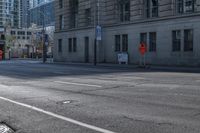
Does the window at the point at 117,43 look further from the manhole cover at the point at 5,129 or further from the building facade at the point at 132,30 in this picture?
the manhole cover at the point at 5,129

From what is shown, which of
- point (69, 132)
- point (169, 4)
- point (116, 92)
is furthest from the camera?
point (169, 4)

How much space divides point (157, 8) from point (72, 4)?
21865 mm

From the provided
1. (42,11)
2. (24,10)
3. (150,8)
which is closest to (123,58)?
(150,8)

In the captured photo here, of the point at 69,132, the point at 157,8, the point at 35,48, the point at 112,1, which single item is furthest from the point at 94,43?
the point at 35,48

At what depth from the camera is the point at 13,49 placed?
5084 inches

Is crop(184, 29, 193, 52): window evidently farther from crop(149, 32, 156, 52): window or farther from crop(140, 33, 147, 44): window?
crop(140, 33, 147, 44): window

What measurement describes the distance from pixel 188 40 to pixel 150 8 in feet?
24.7

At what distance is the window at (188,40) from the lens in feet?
139

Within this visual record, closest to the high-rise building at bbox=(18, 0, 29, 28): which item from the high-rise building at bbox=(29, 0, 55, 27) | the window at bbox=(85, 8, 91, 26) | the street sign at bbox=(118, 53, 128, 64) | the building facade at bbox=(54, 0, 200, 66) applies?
the high-rise building at bbox=(29, 0, 55, 27)

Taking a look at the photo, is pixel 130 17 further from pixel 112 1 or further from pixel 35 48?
pixel 35 48

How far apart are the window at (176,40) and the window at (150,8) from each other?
421cm

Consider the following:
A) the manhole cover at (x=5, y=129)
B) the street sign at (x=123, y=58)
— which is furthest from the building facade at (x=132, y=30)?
the manhole cover at (x=5, y=129)

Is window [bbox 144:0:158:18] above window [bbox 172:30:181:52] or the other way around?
above

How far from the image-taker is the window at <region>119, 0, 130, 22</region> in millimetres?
52625
